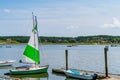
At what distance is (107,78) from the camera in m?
40.7

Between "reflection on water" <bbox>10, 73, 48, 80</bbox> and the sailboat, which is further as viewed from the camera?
the sailboat

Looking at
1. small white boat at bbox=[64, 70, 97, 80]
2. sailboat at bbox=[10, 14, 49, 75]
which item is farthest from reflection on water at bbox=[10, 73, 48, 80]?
small white boat at bbox=[64, 70, 97, 80]

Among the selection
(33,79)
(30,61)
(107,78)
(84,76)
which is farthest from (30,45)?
(107,78)

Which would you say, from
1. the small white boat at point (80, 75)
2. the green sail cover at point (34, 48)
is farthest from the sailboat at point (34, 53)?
the small white boat at point (80, 75)

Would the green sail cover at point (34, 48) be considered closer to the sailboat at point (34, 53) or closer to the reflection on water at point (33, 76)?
the sailboat at point (34, 53)

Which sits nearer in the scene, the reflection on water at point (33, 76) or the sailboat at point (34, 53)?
the reflection on water at point (33, 76)

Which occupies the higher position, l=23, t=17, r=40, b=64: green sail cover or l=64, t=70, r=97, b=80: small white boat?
l=23, t=17, r=40, b=64: green sail cover

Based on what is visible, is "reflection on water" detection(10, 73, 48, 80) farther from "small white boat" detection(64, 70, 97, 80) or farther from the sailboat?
"small white boat" detection(64, 70, 97, 80)

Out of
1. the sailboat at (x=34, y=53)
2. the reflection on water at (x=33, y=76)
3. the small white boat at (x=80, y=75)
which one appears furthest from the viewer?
the sailboat at (x=34, y=53)

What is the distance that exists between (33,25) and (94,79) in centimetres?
1819

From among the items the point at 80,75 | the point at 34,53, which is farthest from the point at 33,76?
the point at 80,75

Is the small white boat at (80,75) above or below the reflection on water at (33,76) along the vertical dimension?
above

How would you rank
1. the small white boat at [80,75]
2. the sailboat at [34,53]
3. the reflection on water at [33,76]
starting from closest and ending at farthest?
the small white boat at [80,75] → the reflection on water at [33,76] → the sailboat at [34,53]

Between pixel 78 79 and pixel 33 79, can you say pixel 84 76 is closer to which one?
pixel 78 79
